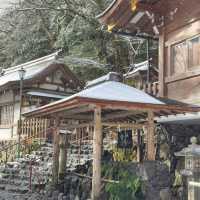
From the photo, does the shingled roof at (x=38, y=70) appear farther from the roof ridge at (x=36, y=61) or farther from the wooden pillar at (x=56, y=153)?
the wooden pillar at (x=56, y=153)

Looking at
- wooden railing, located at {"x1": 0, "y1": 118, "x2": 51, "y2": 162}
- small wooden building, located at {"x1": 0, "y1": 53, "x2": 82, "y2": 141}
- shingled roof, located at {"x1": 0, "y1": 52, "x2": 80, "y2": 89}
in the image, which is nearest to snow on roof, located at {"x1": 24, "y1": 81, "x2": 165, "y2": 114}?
wooden railing, located at {"x1": 0, "y1": 118, "x2": 51, "y2": 162}

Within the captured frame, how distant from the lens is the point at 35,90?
83.5 ft

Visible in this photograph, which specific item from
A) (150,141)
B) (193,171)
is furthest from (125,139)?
(193,171)

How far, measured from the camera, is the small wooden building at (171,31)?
38.5 ft

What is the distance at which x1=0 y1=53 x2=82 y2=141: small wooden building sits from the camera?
24859 mm

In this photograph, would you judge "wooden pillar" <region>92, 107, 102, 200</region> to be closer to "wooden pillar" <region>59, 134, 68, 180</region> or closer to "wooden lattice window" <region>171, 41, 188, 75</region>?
"wooden pillar" <region>59, 134, 68, 180</region>

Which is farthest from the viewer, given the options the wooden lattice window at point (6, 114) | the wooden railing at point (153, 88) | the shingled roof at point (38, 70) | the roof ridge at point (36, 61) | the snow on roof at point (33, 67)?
the roof ridge at point (36, 61)

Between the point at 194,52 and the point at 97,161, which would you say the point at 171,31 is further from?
the point at 97,161

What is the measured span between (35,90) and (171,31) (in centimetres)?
1426

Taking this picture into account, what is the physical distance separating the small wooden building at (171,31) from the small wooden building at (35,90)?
11.7 metres

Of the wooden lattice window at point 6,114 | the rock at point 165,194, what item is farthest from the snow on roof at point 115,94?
the wooden lattice window at point 6,114

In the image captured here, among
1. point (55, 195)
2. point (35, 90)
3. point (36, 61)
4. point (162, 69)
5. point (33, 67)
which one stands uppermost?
point (36, 61)

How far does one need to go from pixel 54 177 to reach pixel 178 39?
5893 mm

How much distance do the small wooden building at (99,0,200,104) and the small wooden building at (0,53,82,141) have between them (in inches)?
462
